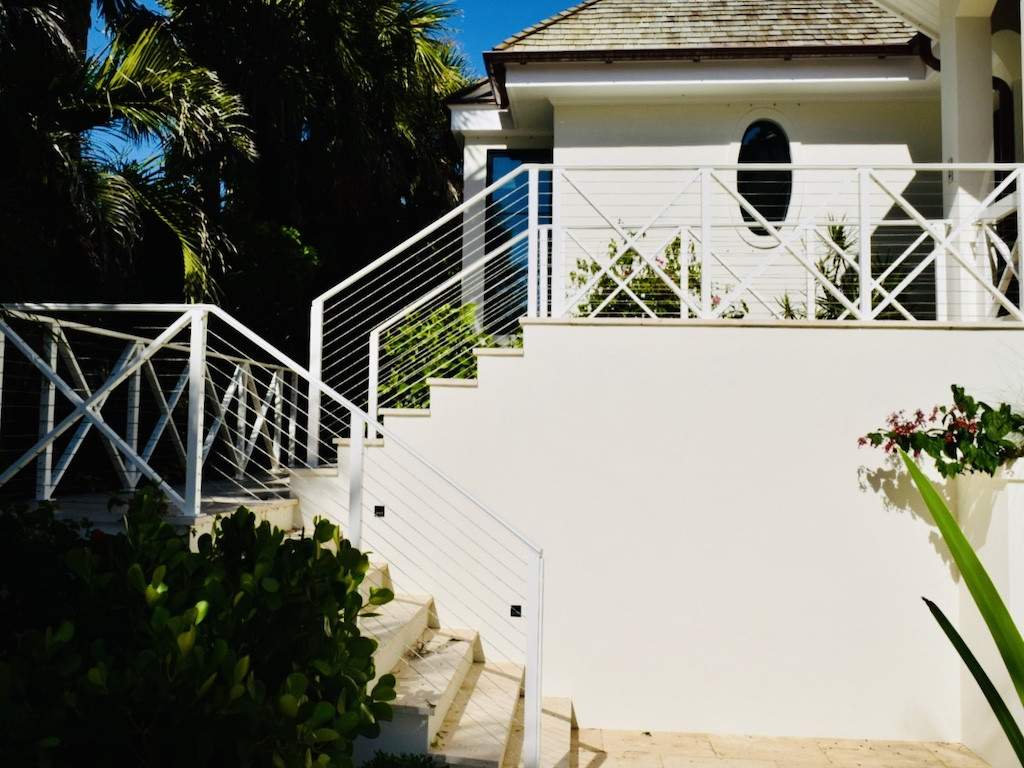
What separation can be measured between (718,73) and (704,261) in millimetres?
4022

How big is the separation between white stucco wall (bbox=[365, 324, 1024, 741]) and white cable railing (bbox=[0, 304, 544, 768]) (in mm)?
222

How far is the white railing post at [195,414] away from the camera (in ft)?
15.7

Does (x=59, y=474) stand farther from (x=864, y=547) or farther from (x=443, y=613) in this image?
(x=864, y=547)

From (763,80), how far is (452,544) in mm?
6199

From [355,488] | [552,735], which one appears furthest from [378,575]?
[552,735]

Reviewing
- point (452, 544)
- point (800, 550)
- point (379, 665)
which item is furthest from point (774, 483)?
point (379, 665)

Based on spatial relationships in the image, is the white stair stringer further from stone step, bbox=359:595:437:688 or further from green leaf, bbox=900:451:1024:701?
green leaf, bbox=900:451:1024:701

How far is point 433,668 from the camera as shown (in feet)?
16.3

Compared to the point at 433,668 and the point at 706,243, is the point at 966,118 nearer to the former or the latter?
the point at 706,243

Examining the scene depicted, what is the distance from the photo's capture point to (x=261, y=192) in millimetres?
10781

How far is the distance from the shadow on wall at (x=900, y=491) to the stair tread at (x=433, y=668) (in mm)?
3029

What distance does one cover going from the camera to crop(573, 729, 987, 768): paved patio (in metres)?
5.33

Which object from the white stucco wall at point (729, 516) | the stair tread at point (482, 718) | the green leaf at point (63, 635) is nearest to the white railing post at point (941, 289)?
the white stucco wall at point (729, 516)

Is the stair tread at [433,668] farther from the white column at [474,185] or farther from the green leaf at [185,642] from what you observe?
the white column at [474,185]
